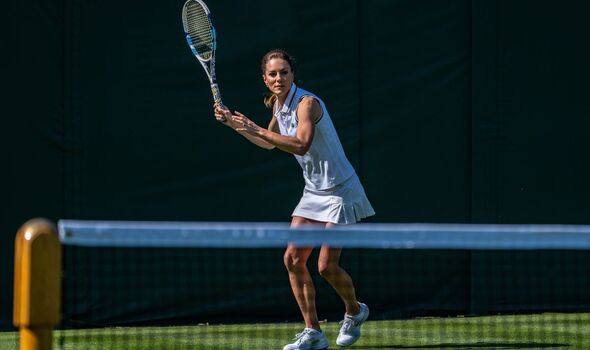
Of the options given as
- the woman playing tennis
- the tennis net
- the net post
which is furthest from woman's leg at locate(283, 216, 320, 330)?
the net post

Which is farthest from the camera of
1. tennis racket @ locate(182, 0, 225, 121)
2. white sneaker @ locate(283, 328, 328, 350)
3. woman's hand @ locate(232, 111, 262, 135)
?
tennis racket @ locate(182, 0, 225, 121)

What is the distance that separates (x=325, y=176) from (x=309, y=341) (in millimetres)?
928

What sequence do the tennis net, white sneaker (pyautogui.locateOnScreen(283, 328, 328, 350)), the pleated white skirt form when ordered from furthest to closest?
the tennis net → the pleated white skirt → white sneaker (pyautogui.locateOnScreen(283, 328, 328, 350))

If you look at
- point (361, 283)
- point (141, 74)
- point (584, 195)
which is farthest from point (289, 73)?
point (584, 195)

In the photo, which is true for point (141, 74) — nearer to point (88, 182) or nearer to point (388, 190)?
point (88, 182)

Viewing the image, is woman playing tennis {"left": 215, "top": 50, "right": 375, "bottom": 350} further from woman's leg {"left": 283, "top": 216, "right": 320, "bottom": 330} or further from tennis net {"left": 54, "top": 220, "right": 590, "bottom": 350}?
tennis net {"left": 54, "top": 220, "right": 590, "bottom": 350}

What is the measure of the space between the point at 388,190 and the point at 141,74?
6.35 feet

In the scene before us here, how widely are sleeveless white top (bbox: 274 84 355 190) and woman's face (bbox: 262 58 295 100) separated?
7 centimetres

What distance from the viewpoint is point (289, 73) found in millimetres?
6969

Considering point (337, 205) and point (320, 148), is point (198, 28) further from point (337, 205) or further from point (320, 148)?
point (337, 205)

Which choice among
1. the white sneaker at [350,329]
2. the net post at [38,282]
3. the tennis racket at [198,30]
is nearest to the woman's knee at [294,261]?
the white sneaker at [350,329]

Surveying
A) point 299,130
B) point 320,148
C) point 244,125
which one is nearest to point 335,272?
point 320,148

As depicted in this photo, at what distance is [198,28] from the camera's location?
24.3ft

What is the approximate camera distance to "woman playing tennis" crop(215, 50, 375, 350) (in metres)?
6.94
